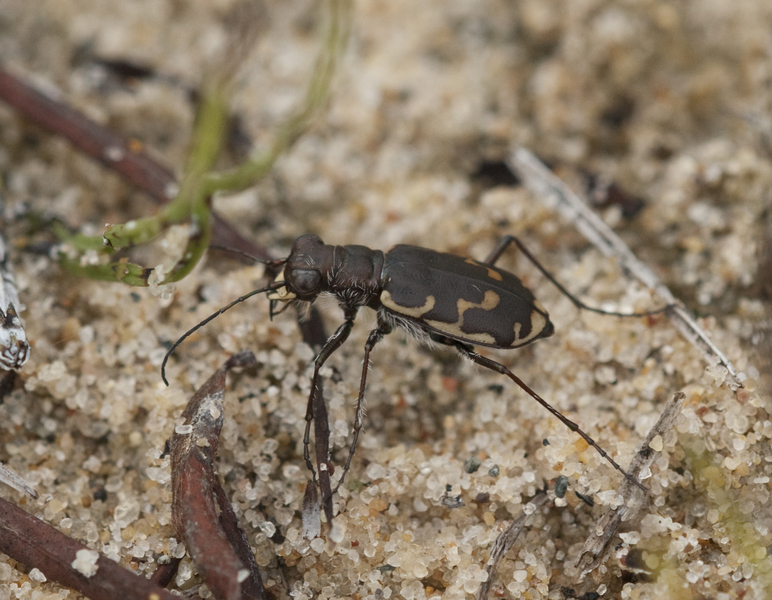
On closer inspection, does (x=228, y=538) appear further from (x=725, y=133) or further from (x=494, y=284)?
(x=725, y=133)

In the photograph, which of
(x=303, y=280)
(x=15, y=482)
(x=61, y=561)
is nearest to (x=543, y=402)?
(x=303, y=280)

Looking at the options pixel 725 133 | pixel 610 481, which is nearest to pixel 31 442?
pixel 610 481

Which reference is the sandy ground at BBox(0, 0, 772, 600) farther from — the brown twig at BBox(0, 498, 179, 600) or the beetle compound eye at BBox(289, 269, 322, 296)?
the beetle compound eye at BBox(289, 269, 322, 296)

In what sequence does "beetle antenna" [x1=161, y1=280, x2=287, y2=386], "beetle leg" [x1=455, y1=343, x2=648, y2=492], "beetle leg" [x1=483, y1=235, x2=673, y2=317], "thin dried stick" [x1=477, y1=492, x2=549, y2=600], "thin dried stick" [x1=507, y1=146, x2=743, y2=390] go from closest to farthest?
"thin dried stick" [x1=477, y1=492, x2=549, y2=600], "beetle leg" [x1=455, y1=343, x2=648, y2=492], "beetle antenna" [x1=161, y1=280, x2=287, y2=386], "thin dried stick" [x1=507, y1=146, x2=743, y2=390], "beetle leg" [x1=483, y1=235, x2=673, y2=317]

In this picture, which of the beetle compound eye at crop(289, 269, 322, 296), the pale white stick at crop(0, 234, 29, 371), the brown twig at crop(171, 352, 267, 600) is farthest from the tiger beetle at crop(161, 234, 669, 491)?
the pale white stick at crop(0, 234, 29, 371)

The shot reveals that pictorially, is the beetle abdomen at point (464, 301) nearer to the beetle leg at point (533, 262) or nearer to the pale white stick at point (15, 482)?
the beetle leg at point (533, 262)

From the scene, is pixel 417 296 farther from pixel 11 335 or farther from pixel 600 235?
pixel 11 335

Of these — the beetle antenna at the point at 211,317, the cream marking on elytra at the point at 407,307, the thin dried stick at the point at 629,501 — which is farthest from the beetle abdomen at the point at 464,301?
the thin dried stick at the point at 629,501
